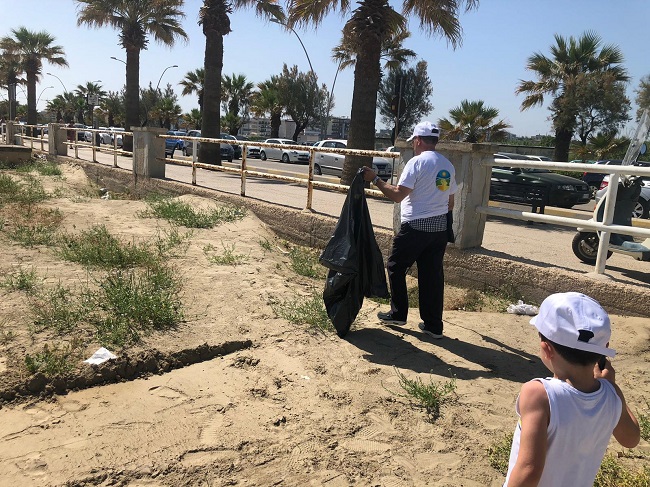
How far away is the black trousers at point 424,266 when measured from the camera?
429 centimetres

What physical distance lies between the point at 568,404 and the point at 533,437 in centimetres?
14

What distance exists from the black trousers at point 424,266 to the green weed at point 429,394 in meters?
0.88

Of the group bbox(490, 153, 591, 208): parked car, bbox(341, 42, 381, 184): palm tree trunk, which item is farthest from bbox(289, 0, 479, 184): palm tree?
bbox(490, 153, 591, 208): parked car

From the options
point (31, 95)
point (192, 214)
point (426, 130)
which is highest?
point (31, 95)

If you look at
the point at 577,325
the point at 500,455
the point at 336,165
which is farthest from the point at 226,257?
the point at 336,165

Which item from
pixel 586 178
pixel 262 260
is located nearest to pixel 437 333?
pixel 262 260

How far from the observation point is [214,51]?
63.5ft

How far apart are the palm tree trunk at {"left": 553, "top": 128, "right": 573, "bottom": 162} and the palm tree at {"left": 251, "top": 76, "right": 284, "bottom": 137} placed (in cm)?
2605

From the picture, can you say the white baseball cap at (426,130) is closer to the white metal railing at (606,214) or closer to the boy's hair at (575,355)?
the white metal railing at (606,214)

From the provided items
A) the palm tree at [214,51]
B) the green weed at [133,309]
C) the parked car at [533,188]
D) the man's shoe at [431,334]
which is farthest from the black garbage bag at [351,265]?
the palm tree at [214,51]

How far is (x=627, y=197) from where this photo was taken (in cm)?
592

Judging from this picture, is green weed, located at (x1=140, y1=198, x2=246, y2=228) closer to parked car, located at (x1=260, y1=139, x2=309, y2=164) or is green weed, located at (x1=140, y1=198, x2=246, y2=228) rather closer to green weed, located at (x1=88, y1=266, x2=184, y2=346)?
green weed, located at (x1=88, y1=266, x2=184, y2=346)

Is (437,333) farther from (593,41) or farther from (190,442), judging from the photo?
(593,41)

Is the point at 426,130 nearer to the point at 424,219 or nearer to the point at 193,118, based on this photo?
the point at 424,219
